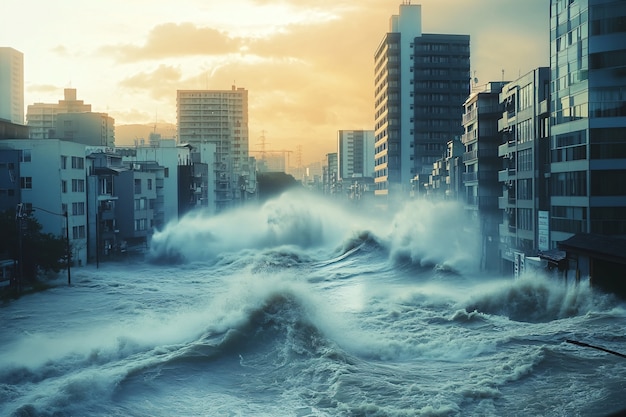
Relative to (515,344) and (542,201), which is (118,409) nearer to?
(515,344)

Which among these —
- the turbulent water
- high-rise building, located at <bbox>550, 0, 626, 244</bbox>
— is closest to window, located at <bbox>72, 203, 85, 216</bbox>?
the turbulent water

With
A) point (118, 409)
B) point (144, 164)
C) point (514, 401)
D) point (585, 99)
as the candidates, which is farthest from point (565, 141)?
point (144, 164)

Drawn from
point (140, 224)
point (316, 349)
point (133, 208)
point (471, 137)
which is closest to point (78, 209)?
point (133, 208)

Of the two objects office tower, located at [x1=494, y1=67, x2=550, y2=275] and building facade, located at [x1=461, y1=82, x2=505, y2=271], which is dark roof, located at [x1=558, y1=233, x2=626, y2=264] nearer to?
office tower, located at [x1=494, y1=67, x2=550, y2=275]

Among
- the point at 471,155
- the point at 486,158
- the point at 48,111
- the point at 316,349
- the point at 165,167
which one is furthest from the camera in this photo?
the point at 48,111

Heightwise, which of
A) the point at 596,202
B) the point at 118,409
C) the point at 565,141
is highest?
the point at 565,141

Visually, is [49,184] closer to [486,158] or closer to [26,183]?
[26,183]
